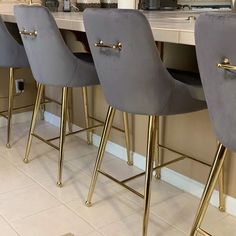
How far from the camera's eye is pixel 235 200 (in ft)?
6.01

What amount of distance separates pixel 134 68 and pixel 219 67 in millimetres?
461

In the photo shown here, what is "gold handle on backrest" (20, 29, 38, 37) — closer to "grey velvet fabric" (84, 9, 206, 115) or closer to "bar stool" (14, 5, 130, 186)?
"bar stool" (14, 5, 130, 186)

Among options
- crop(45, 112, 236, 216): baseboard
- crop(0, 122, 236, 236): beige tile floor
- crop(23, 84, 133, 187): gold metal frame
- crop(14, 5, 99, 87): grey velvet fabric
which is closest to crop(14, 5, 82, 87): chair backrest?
crop(14, 5, 99, 87): grey velvet fabric

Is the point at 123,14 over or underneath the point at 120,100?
over

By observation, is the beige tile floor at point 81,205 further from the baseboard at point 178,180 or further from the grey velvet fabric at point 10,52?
the grey velvet fabric at point 10,52

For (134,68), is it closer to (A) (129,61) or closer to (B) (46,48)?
(A) (129,61)

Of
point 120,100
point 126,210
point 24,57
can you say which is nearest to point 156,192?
point 126,210

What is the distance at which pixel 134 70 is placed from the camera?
1423 millimetres

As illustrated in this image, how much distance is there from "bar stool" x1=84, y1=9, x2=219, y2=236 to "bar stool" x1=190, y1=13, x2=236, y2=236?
324mm

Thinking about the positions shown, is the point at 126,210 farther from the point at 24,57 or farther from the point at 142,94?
the point at 24,57

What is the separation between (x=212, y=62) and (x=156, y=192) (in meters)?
1.18

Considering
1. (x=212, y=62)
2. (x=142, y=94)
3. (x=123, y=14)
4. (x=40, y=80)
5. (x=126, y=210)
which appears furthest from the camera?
(x=40, y=80)

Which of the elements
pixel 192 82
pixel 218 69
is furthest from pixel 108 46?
pixel 218 69

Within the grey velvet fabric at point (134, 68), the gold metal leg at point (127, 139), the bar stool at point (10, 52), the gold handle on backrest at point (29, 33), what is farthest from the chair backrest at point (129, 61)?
the bar stool at point (10, 52)
